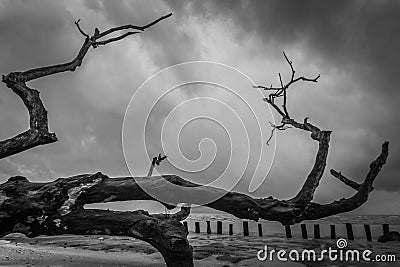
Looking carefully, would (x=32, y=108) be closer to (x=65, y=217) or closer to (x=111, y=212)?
(x=65, y=217)

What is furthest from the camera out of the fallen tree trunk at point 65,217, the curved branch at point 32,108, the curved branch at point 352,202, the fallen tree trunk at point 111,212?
the curved branch at point 352,202

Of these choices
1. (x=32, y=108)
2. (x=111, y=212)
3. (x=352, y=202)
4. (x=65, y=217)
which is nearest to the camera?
(x=65, y=217)

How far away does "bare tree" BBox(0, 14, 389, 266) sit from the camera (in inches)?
301

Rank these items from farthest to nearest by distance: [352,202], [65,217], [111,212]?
[352,202] → [111,212] → [65,217]

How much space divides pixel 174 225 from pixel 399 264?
14940 mm

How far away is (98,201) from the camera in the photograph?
8422 millimetres

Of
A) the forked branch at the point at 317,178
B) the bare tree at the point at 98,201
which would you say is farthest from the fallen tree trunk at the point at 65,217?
the forked branch at the point at 317,178

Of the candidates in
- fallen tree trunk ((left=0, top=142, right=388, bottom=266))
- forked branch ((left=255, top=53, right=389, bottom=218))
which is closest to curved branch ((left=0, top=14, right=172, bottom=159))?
fallen tree trunk ((left=0, top=142, right=388, bottom=266))

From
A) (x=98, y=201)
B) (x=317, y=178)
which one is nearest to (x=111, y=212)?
(x=98, y=201)

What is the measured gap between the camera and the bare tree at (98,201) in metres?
7.65

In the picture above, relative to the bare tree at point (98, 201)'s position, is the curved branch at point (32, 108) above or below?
above

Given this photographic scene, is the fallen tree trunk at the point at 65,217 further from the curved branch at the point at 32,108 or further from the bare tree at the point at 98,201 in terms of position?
the curved branch at the point at 32,108

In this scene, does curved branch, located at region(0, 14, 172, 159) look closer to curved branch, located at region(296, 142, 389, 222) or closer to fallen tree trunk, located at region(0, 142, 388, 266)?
fallen tree trunk, located at region(0, 142, 388, 266)

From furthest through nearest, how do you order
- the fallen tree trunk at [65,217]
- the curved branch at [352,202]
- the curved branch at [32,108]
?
the curved branch at [352,202] < the curved branch at [32,108] < the fallen tree trunk at [65,217]
